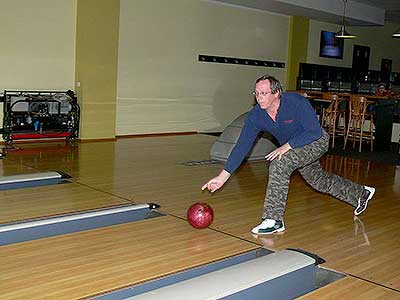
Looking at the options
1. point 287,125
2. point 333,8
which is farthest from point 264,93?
point 333,8

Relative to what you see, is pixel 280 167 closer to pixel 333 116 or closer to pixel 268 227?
pixel 268 227

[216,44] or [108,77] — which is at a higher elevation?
[216,44]

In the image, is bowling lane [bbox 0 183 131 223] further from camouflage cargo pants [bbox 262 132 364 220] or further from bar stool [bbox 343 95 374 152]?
bar stool [bbox 343 95 374 152]

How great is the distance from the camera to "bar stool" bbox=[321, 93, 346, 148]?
8930 mm

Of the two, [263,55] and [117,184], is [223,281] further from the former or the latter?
[263,55]

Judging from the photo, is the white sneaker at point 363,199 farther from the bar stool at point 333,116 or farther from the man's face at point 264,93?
the bar stool at point 333,116

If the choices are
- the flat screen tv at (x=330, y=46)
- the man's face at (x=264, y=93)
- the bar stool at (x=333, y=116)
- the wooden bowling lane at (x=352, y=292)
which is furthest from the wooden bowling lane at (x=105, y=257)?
the flat screen tv at (x=330, y=46)

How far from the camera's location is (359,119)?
28.8 ft

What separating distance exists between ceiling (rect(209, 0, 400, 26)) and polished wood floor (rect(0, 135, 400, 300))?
427 centimetres

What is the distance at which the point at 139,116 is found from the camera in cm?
887

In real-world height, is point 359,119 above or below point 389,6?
below

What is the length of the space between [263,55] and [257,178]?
5706 millimetres

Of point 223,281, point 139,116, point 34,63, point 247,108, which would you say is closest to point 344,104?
point 247,108

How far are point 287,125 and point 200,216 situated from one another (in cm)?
86
